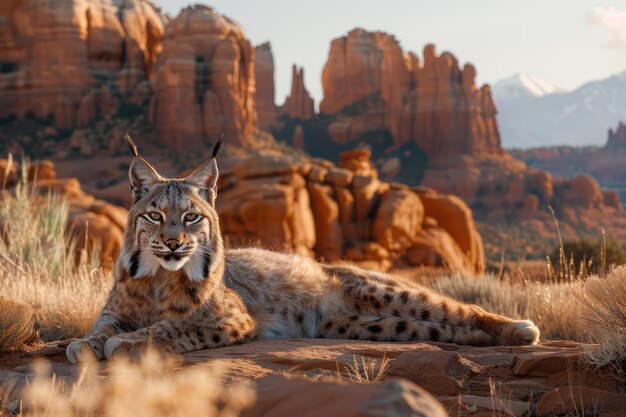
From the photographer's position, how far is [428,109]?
365 feet

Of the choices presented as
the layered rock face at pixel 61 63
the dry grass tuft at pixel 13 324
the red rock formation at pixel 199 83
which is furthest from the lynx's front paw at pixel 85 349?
the layered rock face at pixel 61 63

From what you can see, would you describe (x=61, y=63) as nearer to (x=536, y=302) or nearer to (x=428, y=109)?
(x=428, y=109)

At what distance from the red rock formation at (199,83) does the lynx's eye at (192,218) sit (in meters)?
75.4

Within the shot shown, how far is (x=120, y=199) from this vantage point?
190 ft

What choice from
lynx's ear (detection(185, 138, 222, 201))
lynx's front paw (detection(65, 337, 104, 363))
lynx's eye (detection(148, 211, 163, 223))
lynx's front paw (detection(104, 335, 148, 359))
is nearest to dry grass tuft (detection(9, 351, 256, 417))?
lynx's front paw (detection(104, 335, 148, 359))

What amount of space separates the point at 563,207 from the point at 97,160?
5685 cm

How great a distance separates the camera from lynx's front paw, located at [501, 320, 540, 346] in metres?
6.89

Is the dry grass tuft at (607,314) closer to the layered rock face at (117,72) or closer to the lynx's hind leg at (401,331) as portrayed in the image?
the lynx's hind leg at (401,331)

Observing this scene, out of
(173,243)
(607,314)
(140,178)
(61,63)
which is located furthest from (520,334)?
(61,63)

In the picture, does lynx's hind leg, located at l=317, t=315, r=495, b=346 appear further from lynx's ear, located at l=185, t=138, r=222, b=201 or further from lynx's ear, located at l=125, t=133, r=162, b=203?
lynx's ear, located at l=125, t=133, r=162, b=203

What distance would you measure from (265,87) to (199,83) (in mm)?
46963

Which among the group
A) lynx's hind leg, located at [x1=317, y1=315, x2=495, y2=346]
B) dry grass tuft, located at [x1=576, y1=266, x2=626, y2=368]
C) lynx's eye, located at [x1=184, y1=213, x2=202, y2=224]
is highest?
lynx's eye, located at [x1=184, y1=213, x2=202, y2=224]

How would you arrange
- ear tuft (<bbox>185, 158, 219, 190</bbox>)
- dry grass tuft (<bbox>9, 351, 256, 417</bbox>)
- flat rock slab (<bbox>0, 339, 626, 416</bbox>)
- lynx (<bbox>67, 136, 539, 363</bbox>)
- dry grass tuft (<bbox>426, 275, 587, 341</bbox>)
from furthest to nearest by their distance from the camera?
dry grass tuft (<bbox>426, 275, 587, 341</bbox>)
ear tuft (<bbox>185, 158, 219, 190</bbox>)
lynx (<bbox>67, 136, 539, 363</bbox>)
flat rock slab (<bbox>0, 339, 626, 416</bbox>)
dry grass tuft (<bbox>9, 351, 256, 417</bbox>)

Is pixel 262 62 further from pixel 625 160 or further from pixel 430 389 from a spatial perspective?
pixel 430 389
